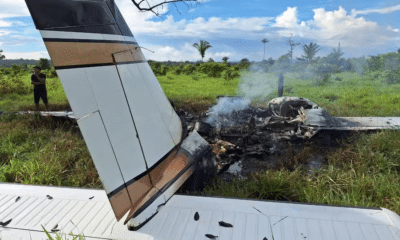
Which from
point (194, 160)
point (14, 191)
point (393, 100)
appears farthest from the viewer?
point (393, 100)

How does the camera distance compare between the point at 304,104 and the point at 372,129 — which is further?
the point at 304,104

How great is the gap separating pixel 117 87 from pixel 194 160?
5.14ft

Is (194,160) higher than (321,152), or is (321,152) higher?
(194,160)

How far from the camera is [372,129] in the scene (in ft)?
23.7

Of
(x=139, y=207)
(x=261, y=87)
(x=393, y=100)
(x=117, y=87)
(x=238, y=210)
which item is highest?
(x=117, y=87)

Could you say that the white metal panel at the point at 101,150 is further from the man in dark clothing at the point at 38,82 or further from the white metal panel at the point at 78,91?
the man in dark clothing at the point at 38,82

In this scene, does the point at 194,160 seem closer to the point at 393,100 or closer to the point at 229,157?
the point at 229,157

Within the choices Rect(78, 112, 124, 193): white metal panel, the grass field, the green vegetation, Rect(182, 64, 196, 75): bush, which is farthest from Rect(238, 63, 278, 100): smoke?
Rect(182, 64, 196, 75): bush

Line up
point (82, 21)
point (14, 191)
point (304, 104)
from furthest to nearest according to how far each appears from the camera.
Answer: point (304, 104) → point (14, 191) → point (82, 21)

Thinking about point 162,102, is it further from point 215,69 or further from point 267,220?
point 215,69

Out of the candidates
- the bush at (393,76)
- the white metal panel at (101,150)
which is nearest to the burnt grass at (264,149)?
the white metal panel at (101,150)

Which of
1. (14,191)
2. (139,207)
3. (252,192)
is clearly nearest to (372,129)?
(252,192)

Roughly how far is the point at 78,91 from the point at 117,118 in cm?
41

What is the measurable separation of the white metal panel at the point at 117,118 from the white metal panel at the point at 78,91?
0.18ft
